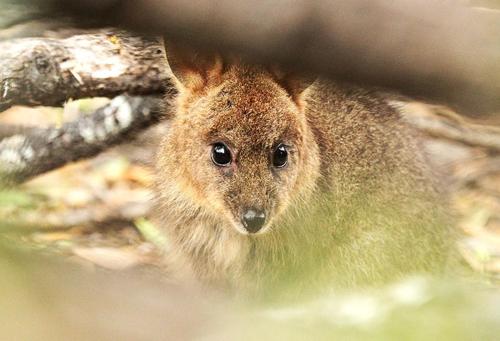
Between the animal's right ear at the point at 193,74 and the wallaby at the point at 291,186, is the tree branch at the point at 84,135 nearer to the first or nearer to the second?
the wallaby at the point at 291,186

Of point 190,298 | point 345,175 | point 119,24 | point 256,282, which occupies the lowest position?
point 256,282

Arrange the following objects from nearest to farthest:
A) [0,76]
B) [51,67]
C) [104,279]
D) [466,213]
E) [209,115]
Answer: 1. [104,279]
2. [209,115]
3. [0,76]
4. [51,67]
5. [466,213]

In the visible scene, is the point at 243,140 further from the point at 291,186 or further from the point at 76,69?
the point at 76,69

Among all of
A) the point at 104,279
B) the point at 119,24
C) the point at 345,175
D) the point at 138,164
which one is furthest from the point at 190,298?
the point at 138,164

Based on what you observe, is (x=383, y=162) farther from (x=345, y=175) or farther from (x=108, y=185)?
(x=108, y=185)

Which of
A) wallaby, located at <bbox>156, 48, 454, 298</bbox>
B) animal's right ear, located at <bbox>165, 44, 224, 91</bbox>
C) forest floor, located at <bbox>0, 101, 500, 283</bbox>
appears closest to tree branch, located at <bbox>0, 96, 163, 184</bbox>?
forest floor, located at <bbox>0, 101, 500, 283</bbox>

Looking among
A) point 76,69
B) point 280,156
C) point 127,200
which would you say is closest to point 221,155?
point 280,156

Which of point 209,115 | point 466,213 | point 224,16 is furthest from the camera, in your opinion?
point 466,213
